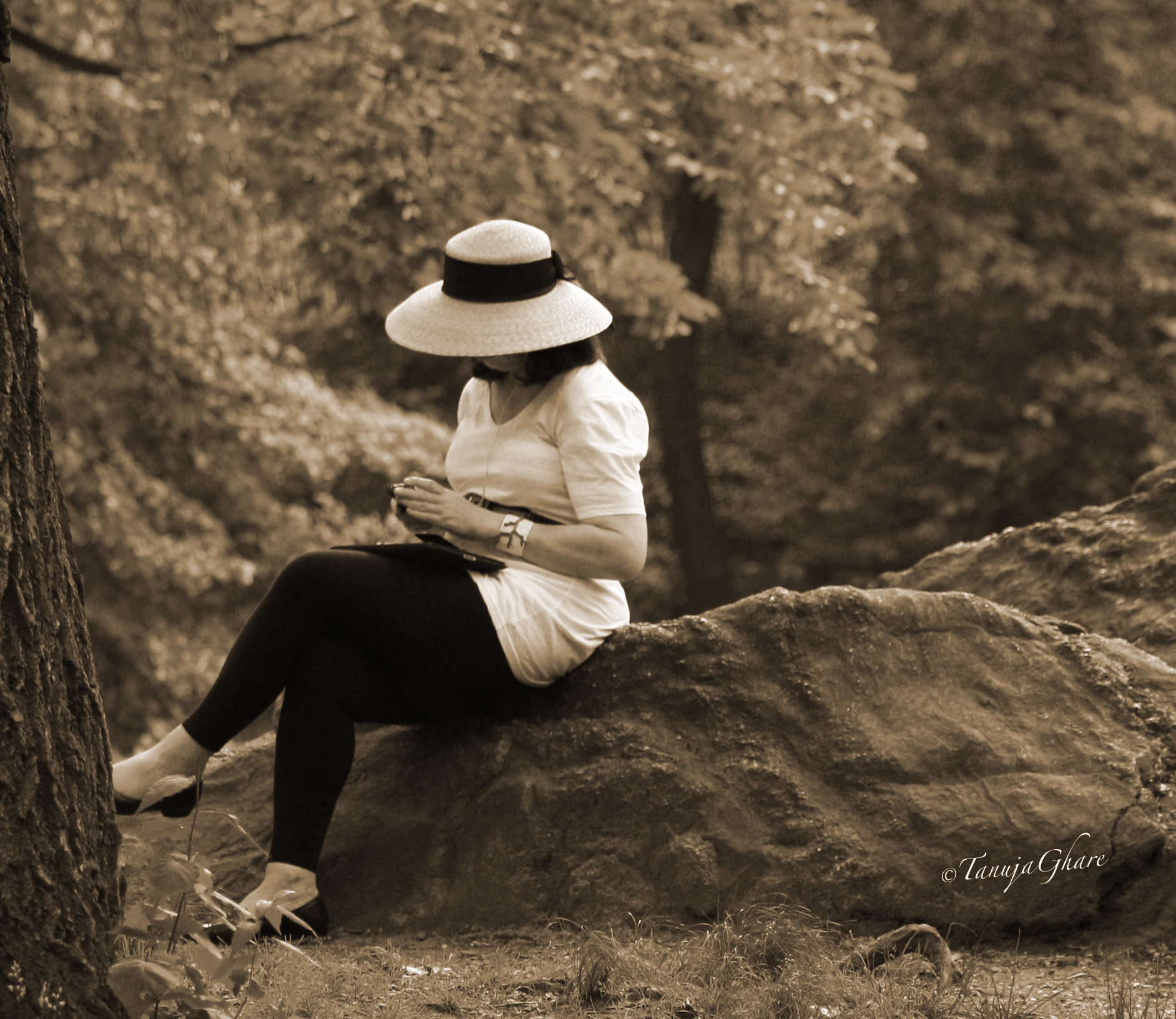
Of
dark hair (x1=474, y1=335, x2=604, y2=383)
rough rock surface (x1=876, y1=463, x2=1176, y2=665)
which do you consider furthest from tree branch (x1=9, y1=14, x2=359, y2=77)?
rough rock surface (x1=876, y1=463, x2=1176, y2=665)

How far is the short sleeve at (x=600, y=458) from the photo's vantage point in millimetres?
3361

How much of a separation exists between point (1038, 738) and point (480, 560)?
4.68 ft

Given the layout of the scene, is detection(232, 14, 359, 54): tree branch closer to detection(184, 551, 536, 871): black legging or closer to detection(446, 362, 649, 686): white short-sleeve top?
detection(446, 362, 649, 686): white short-sleeve top

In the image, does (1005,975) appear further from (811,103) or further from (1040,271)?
(1040,271)

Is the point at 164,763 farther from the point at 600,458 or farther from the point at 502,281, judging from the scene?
the point at 502,281

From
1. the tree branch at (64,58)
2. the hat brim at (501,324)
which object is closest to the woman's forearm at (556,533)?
the hat brim at (501,324)

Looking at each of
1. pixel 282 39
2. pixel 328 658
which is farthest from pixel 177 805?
pixel 282 39

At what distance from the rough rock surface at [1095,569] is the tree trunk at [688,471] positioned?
8.11 metres

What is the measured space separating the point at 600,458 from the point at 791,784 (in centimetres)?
91

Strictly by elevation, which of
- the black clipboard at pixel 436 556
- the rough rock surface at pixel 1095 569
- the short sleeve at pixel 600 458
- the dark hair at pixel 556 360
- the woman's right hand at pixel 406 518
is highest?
the dark hair at pixel 556 360

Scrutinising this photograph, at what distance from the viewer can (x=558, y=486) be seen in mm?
3480

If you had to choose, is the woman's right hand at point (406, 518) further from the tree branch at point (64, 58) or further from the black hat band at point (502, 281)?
the tree branch at point (64, 58)

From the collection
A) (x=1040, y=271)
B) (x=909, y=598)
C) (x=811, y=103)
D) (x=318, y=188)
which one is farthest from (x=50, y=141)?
(x=1040, y=271)
